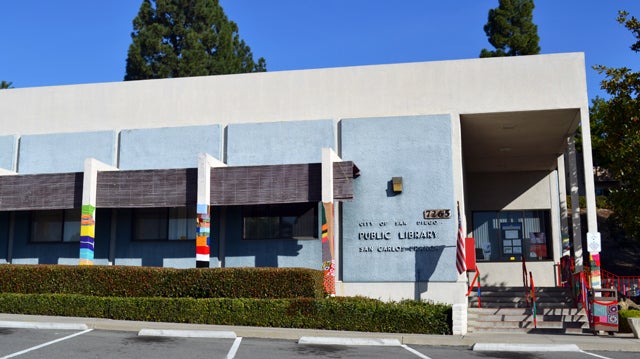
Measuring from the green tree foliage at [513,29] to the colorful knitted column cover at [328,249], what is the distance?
25.7 metres

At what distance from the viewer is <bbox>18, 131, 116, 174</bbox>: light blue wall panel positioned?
20047 mm

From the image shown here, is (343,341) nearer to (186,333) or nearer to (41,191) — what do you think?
(186,333)

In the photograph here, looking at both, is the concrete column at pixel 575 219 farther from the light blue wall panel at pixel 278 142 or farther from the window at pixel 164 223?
the window at pixel 164 223

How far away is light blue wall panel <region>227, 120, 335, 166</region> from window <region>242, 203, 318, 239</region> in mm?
1288

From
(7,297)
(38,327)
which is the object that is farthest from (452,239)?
(7,297)

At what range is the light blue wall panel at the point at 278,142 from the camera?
18859 mm

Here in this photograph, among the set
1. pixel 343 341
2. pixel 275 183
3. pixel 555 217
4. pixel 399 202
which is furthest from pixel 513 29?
pixel 343 341

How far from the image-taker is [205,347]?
40.1 feet

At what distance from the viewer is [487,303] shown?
63.5 ft

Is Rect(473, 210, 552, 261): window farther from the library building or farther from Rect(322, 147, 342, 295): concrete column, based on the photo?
Rect(322, 147, 342, 295): concrete column

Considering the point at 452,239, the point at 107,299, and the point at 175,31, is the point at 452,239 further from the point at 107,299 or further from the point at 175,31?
the point at 175,31

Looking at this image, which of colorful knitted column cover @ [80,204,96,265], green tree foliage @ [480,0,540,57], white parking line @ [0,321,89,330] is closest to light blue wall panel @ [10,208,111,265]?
colorful knitted column cover @ [80,204,96,265]

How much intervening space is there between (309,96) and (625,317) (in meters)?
9.96

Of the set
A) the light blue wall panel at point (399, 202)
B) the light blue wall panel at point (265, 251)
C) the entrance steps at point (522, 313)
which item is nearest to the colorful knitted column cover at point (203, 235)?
the light blue wall panel at point (265, 251)
